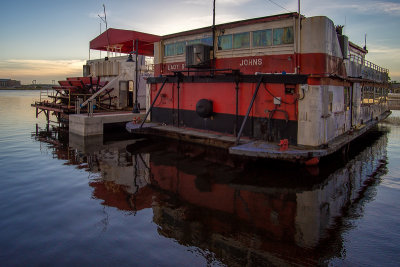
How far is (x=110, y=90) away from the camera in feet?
78.8

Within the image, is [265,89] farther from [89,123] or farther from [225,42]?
[89,123]

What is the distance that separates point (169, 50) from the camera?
17.2 meters

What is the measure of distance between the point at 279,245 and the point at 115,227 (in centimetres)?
328

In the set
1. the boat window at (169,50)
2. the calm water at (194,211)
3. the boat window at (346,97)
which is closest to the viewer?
the calm water at (194,211)

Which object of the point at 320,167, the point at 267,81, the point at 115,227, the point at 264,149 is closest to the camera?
the point at 115,227

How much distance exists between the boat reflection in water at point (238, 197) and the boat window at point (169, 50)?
6.19 m

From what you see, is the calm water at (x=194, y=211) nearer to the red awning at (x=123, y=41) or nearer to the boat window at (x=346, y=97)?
the boat window at (x=346, y=97)

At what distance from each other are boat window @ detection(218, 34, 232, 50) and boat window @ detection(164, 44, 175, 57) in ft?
11.4

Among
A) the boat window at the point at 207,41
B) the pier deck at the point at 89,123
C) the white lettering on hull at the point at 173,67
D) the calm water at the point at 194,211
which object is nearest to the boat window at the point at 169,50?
the white lettering on hull at the point at 173,67

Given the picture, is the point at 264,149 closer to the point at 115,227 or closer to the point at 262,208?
the point at 262,208

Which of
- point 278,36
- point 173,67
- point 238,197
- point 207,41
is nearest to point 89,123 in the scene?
point 173,67

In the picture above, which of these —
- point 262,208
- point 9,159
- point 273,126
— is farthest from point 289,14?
point 9,159

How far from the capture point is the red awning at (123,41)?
23.5m

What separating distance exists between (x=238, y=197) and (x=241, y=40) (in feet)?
26.6
